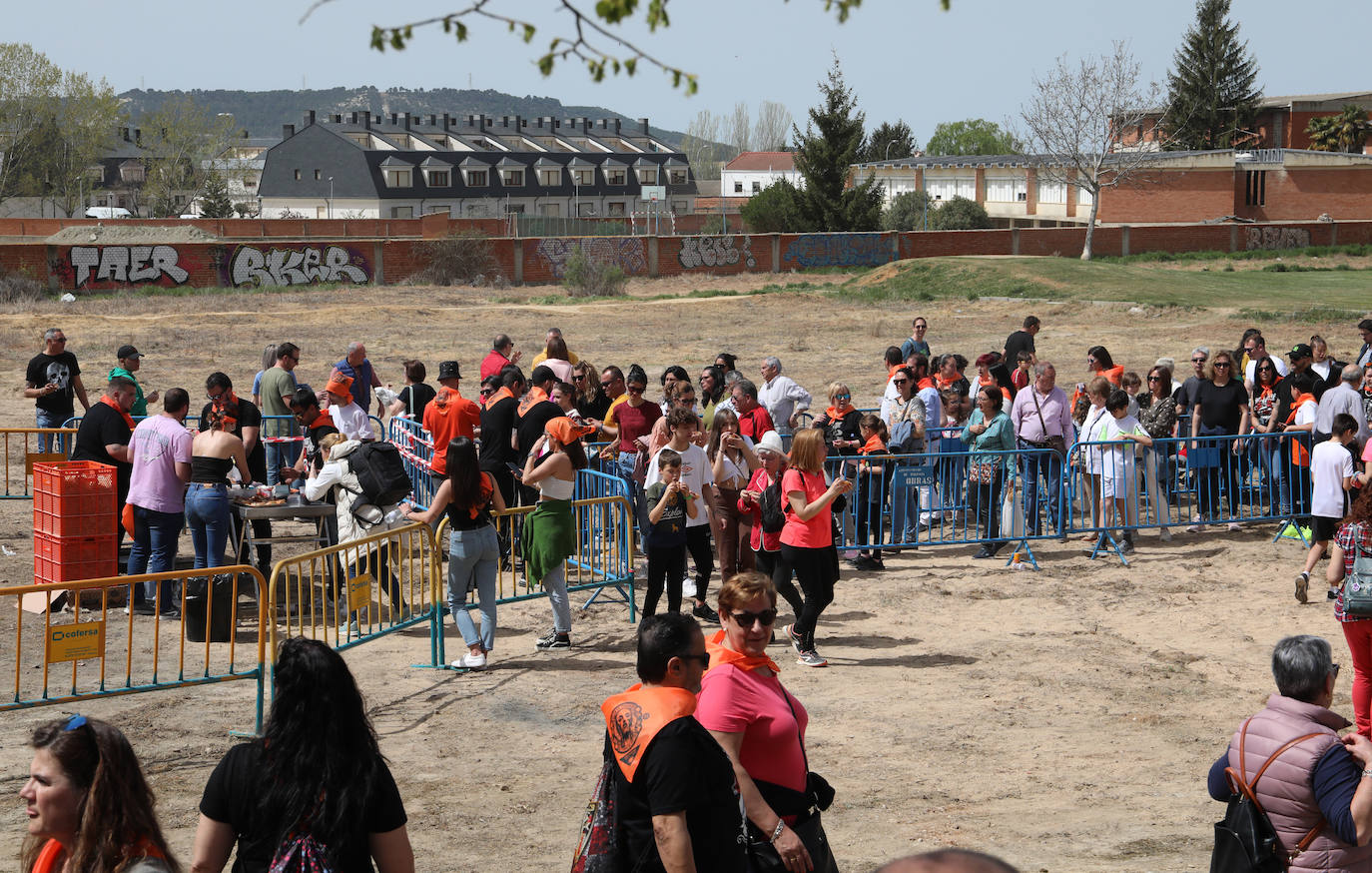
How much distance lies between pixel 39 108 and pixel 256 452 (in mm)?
76866

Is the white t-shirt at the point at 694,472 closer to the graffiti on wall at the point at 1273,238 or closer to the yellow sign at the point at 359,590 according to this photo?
the yellow sign at the point at 359,590

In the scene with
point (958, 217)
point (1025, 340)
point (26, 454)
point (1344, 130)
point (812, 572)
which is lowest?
point (812, 572)

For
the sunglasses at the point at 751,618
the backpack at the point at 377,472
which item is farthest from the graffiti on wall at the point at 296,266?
the sunglasses at the point at 751,618

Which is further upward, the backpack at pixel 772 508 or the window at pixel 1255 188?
the window at pixel 1255 188

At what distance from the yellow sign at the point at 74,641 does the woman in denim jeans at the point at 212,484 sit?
2.71 meters

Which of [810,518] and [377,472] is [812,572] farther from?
[377,472]

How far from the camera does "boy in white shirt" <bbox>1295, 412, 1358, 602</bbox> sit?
10547mm

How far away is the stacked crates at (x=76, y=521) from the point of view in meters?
10.0

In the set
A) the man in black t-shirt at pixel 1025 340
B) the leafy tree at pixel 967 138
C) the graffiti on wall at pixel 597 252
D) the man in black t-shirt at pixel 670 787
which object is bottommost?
the man in black t-shirt at pixel 670 787

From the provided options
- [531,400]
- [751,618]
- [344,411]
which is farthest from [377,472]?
[751,618]

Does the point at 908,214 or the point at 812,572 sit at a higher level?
the point at 908,214

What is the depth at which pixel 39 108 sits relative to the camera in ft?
256

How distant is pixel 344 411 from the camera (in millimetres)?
12469

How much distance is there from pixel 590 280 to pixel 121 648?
3825 centimetres
